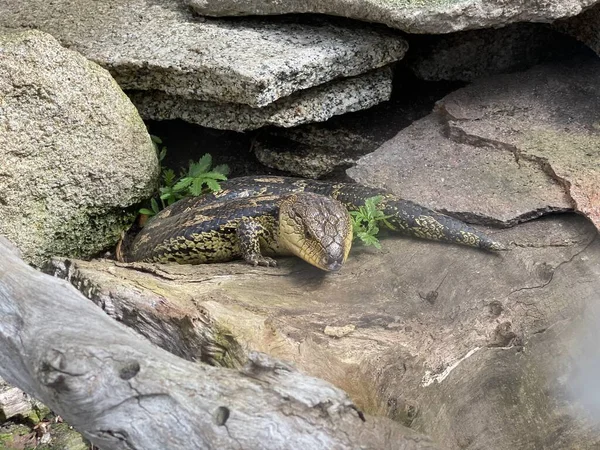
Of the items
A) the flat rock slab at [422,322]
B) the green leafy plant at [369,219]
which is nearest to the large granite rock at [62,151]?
the flat rock slab at [422,322]

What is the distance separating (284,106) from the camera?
19.7ft

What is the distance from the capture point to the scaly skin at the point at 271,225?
194 inches

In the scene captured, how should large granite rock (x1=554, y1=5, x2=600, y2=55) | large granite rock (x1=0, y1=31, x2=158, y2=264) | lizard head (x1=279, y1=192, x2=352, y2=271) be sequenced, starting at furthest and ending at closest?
large granite rock (x1=554, y1=5, x2=600, y2=55)
large granite rock (x1=0, y1=31, x2=158, y2=264)
lizard head (x1=279, y1=192, x2=352, y2=271)

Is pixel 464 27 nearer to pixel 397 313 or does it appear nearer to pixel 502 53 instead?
pixel 502 53

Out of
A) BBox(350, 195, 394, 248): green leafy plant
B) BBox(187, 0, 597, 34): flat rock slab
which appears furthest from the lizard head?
BBox(187, 0, 597, 34): flat rock slab

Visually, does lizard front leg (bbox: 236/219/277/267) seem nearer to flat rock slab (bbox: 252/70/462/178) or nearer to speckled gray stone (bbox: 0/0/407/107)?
speckled gray stone (bbox: 0/0/407/107)

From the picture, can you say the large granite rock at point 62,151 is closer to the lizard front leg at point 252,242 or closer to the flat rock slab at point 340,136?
the lizard front leg at point 252,242

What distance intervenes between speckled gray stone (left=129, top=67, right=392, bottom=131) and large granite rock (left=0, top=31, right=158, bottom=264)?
52cm

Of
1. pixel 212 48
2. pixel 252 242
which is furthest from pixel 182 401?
pixel 212 48

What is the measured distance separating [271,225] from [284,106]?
3.58 feet

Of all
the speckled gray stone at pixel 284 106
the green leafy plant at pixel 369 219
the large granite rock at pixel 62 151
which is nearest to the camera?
the green leafy plant at pixel 369 219

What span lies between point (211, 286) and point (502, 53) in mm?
3553

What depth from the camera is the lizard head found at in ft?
15.6

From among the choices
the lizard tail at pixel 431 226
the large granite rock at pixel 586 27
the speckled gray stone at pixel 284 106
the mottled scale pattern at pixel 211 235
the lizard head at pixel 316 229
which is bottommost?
the mottled scale pattern at pixel 211 235
